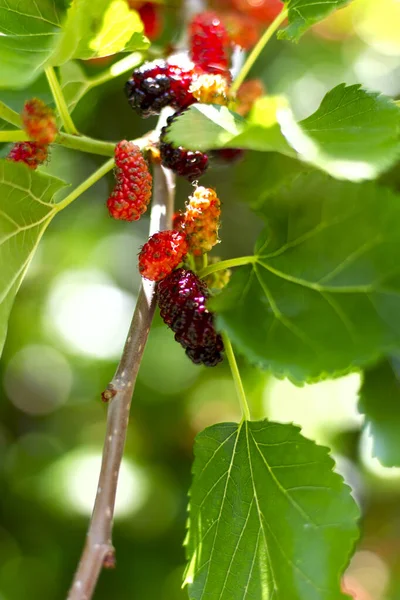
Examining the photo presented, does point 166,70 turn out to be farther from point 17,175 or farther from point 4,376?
point 4,376

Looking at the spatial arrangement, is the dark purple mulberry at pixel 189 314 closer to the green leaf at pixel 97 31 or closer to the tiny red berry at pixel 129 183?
the tiny red berry at pixel 129 183

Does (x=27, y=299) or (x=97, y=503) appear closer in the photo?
(x=97, y=503)

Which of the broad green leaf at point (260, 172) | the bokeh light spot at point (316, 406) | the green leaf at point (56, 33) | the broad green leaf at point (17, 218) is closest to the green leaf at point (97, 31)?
the green leaf at point (56, 33)

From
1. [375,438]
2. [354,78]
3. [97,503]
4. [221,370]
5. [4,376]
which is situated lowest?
[97,503]

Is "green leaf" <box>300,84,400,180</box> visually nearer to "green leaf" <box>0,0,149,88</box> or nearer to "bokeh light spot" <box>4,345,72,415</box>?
"green leaf" <box>0,0,149,88</box>

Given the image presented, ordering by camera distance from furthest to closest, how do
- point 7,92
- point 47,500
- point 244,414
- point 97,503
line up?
point 47,500 < point 7,92 < point 244,414 < point 97,503

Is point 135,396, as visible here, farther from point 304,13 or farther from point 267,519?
point 304,13

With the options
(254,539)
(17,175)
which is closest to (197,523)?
(254,539)

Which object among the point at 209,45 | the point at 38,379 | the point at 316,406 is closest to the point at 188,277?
the point at 209,45
